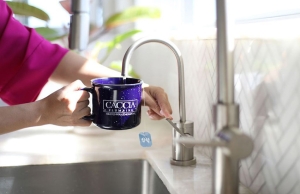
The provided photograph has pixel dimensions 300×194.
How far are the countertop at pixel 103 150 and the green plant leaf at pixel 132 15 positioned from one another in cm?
36

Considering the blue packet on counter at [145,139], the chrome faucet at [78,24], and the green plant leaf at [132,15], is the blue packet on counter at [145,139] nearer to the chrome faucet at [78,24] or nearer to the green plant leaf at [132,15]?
the chrome faucet at [78,24]

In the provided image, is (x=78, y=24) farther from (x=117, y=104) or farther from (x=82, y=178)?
(x=82, y=178)

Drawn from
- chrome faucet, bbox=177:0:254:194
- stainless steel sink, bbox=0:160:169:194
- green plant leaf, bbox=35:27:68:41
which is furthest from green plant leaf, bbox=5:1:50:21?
chrome faucet, bbox=177:0:254:194

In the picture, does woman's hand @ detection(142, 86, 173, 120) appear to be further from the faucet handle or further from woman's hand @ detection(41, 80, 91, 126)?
the faucet handle

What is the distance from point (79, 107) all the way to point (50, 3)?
90 centimetres

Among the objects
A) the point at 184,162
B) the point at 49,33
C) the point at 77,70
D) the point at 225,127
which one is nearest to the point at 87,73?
the point at 77,70

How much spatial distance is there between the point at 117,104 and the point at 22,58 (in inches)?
20.0

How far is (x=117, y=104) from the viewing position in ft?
2.20

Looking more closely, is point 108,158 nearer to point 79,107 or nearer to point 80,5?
point 79,107

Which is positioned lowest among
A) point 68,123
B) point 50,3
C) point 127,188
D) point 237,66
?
point 127,188

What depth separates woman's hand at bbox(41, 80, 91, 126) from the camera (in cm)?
75

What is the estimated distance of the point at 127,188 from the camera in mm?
970


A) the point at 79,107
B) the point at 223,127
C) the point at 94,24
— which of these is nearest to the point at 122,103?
the point at 79,107

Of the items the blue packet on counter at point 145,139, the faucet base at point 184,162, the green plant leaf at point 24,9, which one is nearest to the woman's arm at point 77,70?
the blue packet on counter at point 145,139
